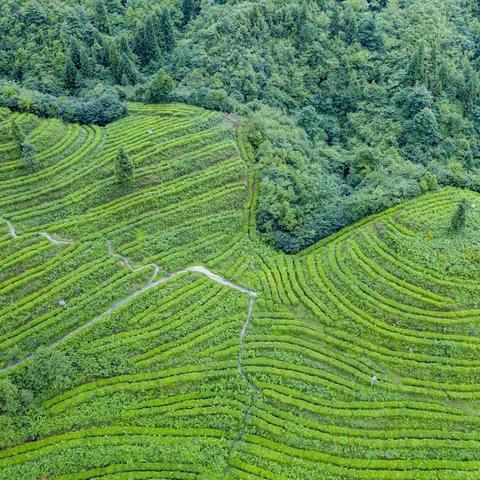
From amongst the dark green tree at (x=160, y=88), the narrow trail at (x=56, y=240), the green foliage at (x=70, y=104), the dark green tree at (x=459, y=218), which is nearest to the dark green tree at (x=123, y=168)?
the narrow trail at (x=56, y=240)

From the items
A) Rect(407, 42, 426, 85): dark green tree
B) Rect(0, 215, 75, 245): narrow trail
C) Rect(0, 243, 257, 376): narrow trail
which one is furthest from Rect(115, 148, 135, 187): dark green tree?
Rect(407, 42, 426, 85): dark green tree

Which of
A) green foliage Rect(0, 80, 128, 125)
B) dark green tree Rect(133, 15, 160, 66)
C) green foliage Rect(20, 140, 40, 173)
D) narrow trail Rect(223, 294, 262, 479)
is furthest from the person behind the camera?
dark green tree Rect(133, 15, 160, 66)

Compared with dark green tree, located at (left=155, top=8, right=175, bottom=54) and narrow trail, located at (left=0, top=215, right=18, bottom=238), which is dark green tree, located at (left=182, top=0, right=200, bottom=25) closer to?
dark green tree, located at (left=155, top=8, right=175, bottom=54)

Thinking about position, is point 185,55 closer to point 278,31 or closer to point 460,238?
point 278,31

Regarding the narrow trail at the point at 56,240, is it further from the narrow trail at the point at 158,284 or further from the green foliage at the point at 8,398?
the green foliage at the point at 8,398

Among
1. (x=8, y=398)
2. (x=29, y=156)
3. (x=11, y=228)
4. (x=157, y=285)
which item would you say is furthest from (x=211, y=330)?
(x=29, y=156)
